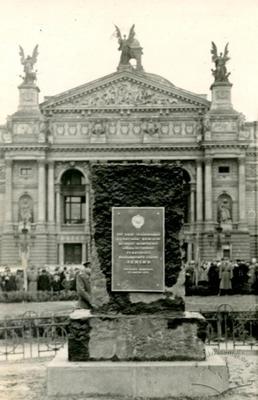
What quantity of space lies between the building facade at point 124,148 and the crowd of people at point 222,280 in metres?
20.3

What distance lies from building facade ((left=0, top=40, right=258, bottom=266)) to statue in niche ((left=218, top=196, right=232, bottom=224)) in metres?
0.07

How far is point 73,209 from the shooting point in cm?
5269

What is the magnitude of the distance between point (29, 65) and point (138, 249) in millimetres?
44501

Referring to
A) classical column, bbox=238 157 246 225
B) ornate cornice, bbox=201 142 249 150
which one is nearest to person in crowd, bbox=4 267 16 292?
ornate cornice, bbox=201 142 249 150

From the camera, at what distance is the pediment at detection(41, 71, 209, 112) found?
5056cm

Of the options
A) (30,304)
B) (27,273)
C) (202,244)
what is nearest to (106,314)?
(30,304)

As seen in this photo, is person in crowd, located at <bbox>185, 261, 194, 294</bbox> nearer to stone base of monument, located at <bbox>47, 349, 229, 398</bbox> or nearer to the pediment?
stone base of monument, located at <bbox>47, 349, 229, 398</bbox>

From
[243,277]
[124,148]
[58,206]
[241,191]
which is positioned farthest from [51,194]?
[243,277]

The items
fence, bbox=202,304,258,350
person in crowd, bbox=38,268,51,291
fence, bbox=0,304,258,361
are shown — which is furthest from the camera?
person in crowd, bbox=38,268,51,291

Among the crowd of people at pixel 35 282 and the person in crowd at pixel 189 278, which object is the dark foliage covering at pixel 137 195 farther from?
the crowd of people at pixel 35 282

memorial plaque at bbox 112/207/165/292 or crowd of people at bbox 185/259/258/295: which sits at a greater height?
memorial plaque at bbox 112/207/165/292

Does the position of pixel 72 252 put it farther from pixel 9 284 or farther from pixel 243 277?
pixel 243 277

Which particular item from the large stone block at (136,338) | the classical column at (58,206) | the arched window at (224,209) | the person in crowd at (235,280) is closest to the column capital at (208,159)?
the arched window at (224,209)

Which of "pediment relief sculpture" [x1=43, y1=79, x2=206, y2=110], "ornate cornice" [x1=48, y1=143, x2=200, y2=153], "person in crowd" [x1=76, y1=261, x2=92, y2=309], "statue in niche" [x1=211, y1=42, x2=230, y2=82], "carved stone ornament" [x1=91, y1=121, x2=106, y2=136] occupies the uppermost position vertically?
"statue in niche" [x1=211, y1=42, x2=230, y2=82]
